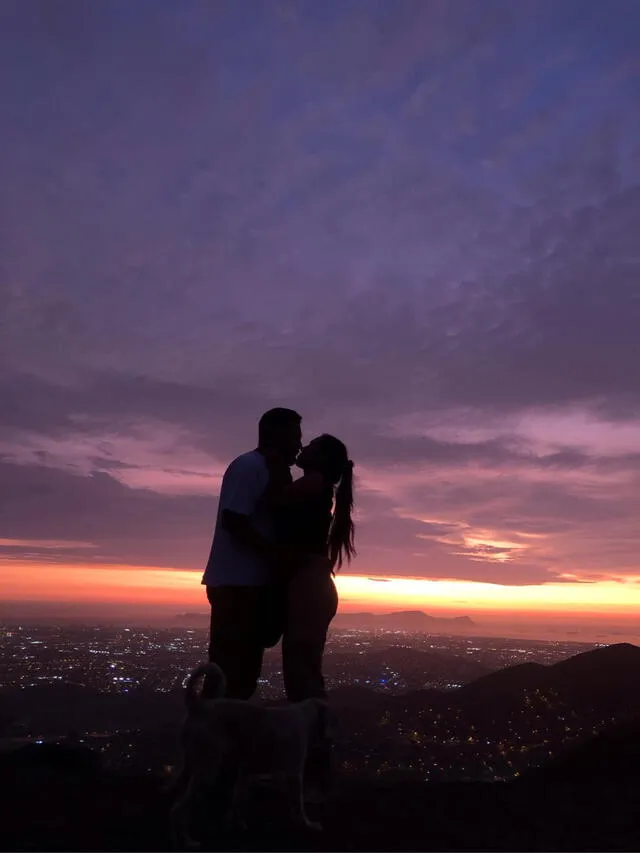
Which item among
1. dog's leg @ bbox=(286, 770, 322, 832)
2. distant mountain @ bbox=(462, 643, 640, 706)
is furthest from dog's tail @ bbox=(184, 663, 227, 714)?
distant mountain @ bbox=(462, 643, 640, 706)

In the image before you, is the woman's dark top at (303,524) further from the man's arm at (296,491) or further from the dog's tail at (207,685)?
the dog's tail at (207,685)

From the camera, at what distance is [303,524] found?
6203 millimetres

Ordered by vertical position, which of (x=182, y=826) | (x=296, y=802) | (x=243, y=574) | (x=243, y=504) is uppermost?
(x=243, y=504)

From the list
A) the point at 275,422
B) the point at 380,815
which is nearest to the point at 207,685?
the point at 380,815

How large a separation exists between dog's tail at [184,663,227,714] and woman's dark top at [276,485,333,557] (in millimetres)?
1344

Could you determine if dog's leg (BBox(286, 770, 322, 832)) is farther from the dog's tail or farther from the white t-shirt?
the white t-shirt

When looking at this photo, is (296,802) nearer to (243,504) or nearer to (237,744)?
(237,744)

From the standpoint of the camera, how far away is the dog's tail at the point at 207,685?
501 centimetres

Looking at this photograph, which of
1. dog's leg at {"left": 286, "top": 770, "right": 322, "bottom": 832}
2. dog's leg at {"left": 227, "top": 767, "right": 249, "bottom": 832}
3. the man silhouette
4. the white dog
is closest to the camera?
the white dog

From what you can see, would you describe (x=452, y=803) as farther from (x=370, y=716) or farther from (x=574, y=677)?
(x=574, y=677)

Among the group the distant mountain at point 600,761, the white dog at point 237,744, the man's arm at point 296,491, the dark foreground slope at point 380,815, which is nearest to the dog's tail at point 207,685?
the white dog at point 237,744

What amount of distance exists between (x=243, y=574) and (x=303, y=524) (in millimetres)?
690

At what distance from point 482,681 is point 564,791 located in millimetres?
73964

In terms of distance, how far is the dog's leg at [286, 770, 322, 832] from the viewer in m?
5.14
